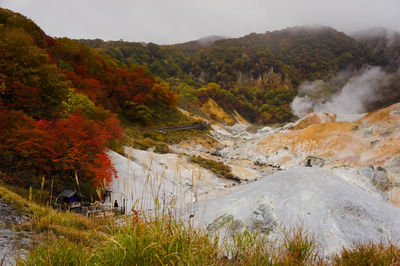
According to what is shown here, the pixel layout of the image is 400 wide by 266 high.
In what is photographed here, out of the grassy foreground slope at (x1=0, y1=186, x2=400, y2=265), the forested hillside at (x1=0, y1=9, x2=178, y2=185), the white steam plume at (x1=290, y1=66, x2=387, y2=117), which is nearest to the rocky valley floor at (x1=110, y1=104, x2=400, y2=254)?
the grassy foreground slope at (x1=0, y1=186, x2=400, y2=265)

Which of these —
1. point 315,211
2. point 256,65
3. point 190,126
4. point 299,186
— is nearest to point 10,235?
point 315,211

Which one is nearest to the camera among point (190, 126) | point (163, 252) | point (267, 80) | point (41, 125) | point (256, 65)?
point (163, 252)

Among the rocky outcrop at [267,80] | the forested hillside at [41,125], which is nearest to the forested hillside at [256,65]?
the rocky outcrop at [267,80]

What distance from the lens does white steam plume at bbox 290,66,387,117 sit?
78.7 metres

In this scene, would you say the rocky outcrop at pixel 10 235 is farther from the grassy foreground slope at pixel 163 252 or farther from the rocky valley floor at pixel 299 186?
the rocky valley floor at pixel 299 186

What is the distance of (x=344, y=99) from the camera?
88688 mm

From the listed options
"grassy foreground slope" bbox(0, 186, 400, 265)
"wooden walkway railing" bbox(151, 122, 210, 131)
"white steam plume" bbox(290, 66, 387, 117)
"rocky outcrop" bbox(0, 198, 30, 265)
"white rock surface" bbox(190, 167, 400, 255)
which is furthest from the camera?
"white steam plume" bbox(290, 66, 387, 117)

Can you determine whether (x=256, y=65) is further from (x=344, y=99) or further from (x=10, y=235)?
(x=10, y=235)

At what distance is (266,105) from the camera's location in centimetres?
8738

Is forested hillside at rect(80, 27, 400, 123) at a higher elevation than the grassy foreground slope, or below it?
higher

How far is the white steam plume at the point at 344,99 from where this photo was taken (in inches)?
3100

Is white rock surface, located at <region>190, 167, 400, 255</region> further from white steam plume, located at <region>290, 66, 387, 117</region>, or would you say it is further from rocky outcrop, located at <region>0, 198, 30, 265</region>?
white steam plume, located at <region>290, 66, 387, 117</region>

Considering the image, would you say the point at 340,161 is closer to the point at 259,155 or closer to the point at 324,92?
the point at 259,155

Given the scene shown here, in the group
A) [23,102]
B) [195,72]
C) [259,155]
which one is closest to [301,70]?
[195,72]
